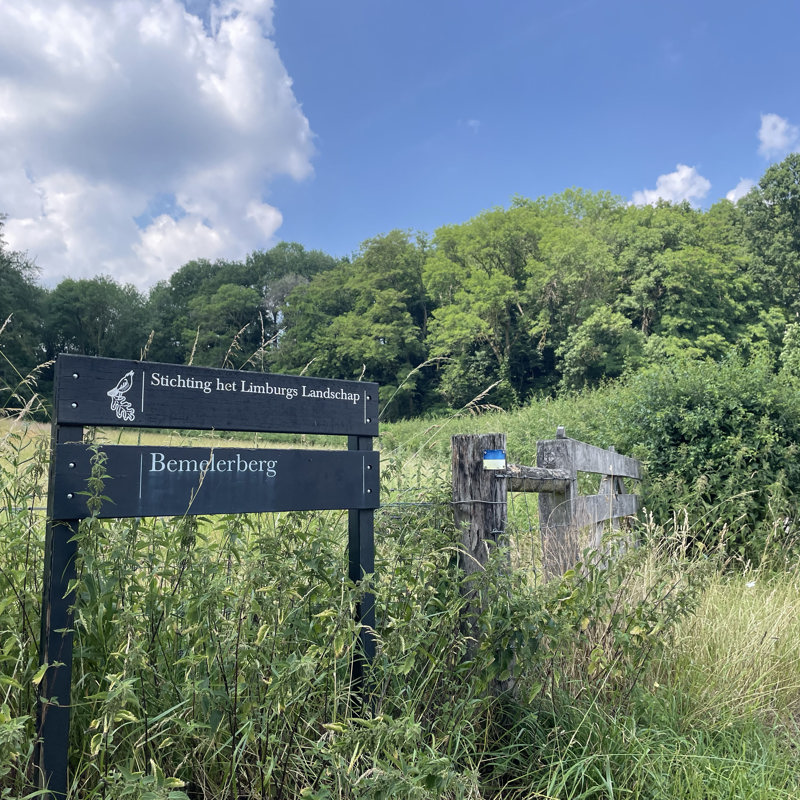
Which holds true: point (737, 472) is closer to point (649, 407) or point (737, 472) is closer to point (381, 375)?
point (649, 407)

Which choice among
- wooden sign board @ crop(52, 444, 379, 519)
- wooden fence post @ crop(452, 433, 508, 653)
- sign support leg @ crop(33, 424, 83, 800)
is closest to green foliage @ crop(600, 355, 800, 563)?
wooden fence post @ crop(452, 433, 508, 653)

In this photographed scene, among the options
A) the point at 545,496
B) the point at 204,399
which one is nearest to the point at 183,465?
the point at 204,399

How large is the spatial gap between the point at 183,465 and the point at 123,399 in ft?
1.06

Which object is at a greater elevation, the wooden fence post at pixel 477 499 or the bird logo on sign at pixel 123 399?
the bird logo on sign at pixel 123 399

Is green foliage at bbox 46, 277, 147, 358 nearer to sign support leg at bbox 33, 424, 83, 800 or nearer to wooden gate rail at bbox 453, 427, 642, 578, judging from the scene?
wooden gate rail at bbox 453, 427, 642, 578

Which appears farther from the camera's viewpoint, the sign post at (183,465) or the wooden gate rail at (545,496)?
the wooden gate rail at (545,496)

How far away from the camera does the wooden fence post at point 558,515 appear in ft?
12.9

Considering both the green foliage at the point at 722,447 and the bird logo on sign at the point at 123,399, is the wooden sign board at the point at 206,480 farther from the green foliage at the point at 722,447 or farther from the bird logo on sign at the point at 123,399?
the green foliage at the point at 722,447

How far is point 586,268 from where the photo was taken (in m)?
37.4

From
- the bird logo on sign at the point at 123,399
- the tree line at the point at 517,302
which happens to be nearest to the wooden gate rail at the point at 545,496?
the bird logo on sign at the point at 123,399

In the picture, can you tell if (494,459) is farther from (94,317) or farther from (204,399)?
(94,317)

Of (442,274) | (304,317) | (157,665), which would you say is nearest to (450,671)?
(157,665)

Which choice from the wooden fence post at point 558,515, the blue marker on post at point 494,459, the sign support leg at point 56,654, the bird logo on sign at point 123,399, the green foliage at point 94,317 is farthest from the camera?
the green foliage at point 94,317

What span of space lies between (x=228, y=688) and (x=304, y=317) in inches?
1952
